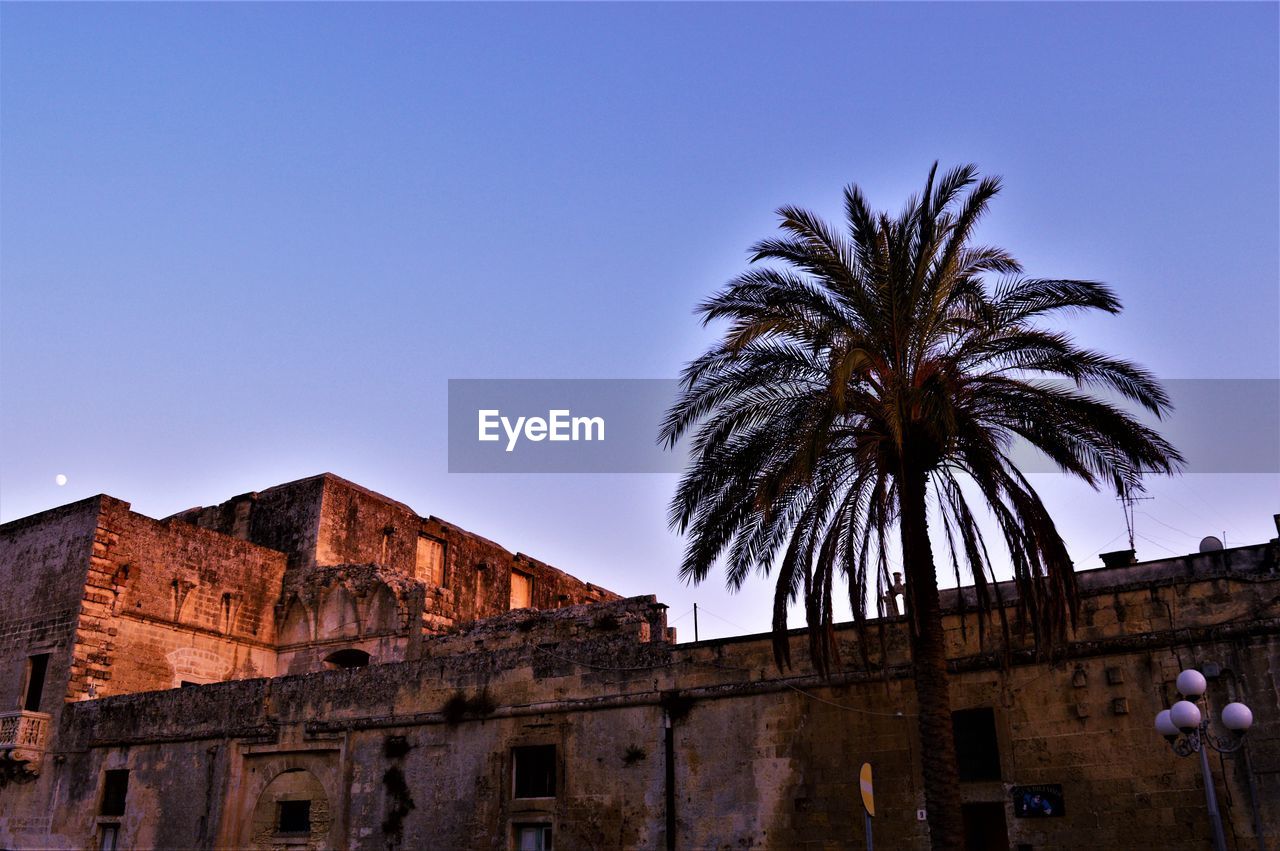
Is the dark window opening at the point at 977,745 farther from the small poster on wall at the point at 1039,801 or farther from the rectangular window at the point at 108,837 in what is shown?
the rectangular window at the point at 108,837

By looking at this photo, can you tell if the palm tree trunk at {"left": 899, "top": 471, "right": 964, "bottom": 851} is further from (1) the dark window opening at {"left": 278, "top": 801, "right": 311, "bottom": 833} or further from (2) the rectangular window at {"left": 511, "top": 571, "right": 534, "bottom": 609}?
(2) the rectangular window at {"left": 511, "top": 571, "right": 534, "bottom": 609}

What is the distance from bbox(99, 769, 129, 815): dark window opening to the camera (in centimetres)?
2617

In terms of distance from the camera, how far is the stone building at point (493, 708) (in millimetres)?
15227

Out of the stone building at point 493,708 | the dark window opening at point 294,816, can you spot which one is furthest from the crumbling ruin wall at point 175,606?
the dark window opening at point 294,816

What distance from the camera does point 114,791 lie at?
1041 inches

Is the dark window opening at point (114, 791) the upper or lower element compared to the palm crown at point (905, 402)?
lower

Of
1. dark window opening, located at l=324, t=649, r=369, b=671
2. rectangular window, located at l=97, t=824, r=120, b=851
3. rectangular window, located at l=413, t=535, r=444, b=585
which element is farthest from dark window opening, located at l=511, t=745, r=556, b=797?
rectangular window, located at l=413, t=535, r=444, b=585

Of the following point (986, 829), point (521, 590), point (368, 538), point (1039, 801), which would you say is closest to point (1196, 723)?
point (1039, 801)

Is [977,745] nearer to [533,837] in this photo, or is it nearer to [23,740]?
[533,837]

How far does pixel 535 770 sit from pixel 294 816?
6.43 metres

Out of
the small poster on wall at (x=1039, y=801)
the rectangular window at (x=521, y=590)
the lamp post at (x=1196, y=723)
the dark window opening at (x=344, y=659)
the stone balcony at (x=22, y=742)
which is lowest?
the small poster on wall at (x=1039, y=801)

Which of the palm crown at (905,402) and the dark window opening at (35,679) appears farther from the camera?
the dark window opening at (35,679)

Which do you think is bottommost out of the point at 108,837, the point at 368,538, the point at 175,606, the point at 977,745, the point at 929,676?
the point at 108,837

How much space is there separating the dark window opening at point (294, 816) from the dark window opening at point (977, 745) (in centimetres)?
1402
